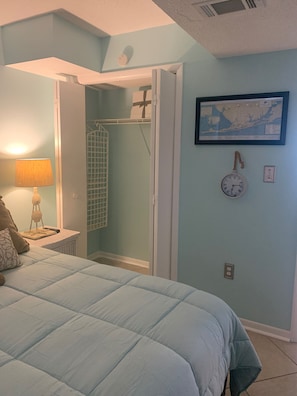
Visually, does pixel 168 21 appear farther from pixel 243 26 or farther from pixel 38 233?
pixel 38 233

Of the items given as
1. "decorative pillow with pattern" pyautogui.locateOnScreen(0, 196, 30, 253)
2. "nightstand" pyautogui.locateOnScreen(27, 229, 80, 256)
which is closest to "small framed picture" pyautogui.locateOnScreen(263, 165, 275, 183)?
"nightstand" pyautogui.locateOnScreen(27, 229, 80, 256)

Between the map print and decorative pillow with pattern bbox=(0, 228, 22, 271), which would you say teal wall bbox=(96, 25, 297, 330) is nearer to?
the map print

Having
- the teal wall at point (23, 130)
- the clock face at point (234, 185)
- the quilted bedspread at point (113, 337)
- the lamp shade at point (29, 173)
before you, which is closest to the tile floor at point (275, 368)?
the quilted bedspread at point (113, 337)

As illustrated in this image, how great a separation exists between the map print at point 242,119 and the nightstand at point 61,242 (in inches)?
58.4

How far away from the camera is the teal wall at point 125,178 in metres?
3.82

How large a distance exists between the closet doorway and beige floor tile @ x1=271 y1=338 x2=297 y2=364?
0.99m

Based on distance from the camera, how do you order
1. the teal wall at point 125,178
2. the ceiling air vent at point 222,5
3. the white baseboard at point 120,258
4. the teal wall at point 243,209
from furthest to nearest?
the white baseboard at point 120,258 → the teal wall at point 125,178 → the teal wall at point 243,209 → the ceiling air vent at point 222,5

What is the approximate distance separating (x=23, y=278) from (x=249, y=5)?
6.18 ft

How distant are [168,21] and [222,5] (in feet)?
3.73

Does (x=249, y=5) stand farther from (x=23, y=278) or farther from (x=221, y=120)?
(x=23, y=278)

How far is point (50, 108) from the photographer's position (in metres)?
3.22

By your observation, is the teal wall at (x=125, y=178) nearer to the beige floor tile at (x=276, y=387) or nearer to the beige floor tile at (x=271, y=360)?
the beige floor tile at (x=271, y=360)

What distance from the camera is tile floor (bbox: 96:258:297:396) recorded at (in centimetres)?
192

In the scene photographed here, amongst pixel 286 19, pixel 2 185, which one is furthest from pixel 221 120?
pixel 2 185
